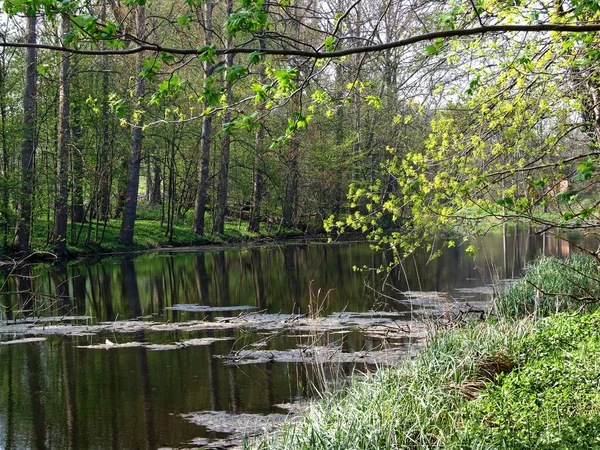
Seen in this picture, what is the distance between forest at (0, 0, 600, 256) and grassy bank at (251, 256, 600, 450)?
4.11 feet

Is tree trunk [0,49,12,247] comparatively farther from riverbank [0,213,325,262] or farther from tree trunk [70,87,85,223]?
tree trunk [70,87,85,223]

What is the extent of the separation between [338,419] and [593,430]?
1.71 metres

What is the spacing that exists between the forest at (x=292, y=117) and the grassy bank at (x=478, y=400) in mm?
1254

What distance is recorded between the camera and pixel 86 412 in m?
7.44

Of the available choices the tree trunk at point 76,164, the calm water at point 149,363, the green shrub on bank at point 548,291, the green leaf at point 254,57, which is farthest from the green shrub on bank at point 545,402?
the tree trunk at point 76,164

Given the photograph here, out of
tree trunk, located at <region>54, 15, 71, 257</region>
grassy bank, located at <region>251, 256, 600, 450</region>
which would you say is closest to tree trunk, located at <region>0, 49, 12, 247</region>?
tree trunk, located at <region>54, 15, 71, 257</region>

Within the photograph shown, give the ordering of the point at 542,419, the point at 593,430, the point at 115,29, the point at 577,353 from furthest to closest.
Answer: the point at 577,353 → the point at 542,419 → the point at 593,430 → the point at 115,29

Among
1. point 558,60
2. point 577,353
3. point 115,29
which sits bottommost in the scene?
point 577,353

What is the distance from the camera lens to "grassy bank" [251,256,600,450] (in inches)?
193

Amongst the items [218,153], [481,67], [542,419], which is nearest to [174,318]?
[481,67]

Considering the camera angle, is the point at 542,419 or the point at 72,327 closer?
the point at 542,419

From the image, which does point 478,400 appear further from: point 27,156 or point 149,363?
point 27,156

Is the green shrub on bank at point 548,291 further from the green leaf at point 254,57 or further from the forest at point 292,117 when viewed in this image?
the green leaf at point 254,57

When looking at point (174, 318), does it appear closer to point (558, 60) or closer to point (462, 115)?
point (462, 115)
